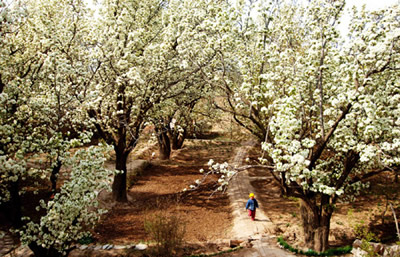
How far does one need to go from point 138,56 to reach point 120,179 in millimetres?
6435

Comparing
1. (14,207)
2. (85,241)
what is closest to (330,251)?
(85,241)

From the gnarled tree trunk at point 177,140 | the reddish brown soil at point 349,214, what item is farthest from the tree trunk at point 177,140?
the reddish brown soil at point 349,214

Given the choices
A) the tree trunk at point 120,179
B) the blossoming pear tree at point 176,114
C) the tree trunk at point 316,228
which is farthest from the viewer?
the blossoming pear tree at point 176,114

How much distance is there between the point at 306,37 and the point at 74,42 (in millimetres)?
10724

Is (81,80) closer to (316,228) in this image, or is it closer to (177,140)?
(316,228)

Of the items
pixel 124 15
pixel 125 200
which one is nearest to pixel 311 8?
pixel 124 15

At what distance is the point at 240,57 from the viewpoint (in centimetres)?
1088

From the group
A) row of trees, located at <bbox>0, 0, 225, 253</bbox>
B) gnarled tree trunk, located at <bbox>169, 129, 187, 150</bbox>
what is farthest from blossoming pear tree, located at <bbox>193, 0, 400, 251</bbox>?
gnarled tree trunk, located at <bbox>169, 129, 187, 150</bbox>

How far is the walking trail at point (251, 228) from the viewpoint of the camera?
11094 mm

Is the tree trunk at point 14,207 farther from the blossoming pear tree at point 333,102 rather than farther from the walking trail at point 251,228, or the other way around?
the walking trail at point 251,228

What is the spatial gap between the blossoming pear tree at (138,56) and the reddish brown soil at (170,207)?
1.85 m

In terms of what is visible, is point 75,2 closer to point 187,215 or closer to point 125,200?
point 125,200

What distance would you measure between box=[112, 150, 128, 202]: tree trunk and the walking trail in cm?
598

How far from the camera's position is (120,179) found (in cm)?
1595
